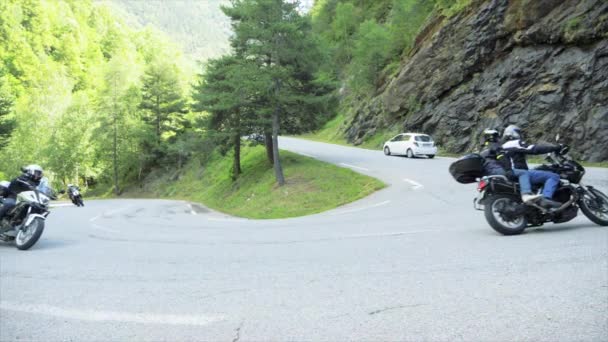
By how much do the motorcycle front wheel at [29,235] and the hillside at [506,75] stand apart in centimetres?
2636

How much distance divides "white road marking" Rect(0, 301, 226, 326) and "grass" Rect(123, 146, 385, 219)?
1548cm

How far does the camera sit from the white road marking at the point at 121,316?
418cm

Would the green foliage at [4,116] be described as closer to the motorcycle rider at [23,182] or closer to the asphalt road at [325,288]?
the motorcycle rider at [23,182]

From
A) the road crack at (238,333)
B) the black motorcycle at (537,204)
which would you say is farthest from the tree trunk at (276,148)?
the road crack at (238,333)

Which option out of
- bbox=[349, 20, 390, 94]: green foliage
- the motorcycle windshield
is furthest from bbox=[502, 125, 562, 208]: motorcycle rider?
bbox=[349, 20, 390, 94]: green foliage

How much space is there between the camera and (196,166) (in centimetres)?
4922

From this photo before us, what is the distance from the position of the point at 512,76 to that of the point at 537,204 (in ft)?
87.7

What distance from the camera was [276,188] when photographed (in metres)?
26.9

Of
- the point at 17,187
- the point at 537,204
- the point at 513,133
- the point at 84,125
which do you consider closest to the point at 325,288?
the point at 537,204

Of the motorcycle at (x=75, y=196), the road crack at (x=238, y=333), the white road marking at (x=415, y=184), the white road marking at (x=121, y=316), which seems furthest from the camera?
the motorcycle at (x=75, y=196)

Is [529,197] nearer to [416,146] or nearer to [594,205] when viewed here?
[594,205]

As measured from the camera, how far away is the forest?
26.1 meters

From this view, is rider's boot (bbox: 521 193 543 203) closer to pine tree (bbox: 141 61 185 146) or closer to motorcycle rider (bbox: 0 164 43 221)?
motorcycle rider (bbox: 0 164 43 221)

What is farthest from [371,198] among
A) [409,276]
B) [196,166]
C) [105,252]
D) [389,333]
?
[196,166]
